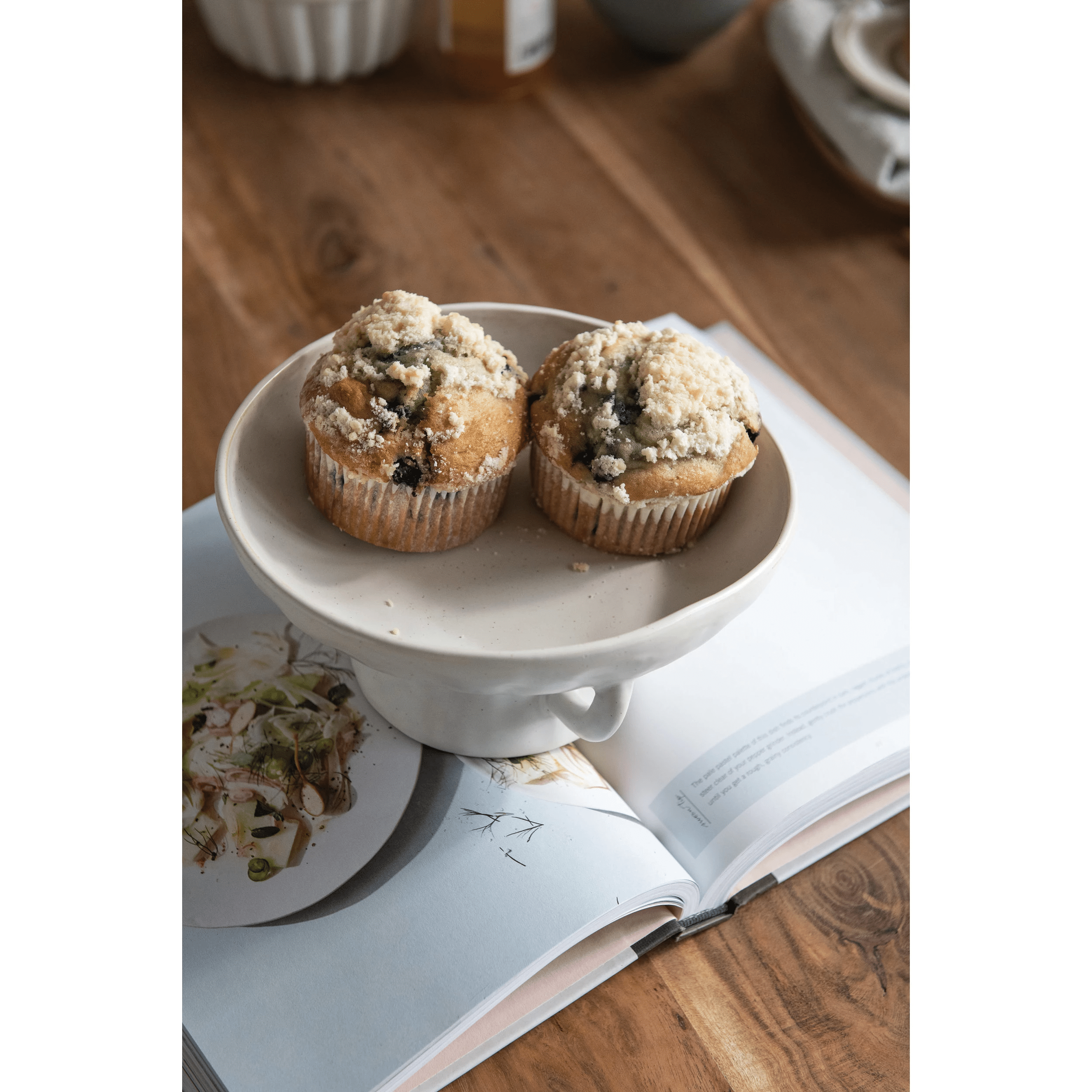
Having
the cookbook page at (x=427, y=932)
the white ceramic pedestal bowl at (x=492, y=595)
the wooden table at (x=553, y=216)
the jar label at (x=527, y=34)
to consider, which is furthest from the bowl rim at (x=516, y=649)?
the jar label at (x=527, y=34)

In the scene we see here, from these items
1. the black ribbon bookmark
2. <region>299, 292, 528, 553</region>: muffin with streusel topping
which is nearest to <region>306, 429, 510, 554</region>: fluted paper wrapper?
<region>299, 292, 528, 553</region>: muffin with streusel topping

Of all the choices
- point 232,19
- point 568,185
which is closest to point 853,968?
point 568,185

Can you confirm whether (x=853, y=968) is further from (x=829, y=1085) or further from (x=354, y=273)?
(x=354, y=273)

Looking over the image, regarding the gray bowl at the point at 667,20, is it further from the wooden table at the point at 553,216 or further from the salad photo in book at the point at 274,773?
the salad photo in book at the point at 274,773

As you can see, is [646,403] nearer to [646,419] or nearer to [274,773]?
[646,419]

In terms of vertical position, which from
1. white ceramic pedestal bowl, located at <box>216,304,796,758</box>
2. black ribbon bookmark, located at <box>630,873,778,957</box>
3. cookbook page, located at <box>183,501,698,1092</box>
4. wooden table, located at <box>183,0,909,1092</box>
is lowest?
black ribbon bookmark, located at <box>630,873,778,957</box>

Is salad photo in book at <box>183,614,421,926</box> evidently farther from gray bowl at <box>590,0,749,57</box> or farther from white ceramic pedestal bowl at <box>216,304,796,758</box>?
gray bowl at <box>590,0,749,57</box>

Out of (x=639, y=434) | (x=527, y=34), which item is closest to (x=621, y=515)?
(x=639, y=434)
